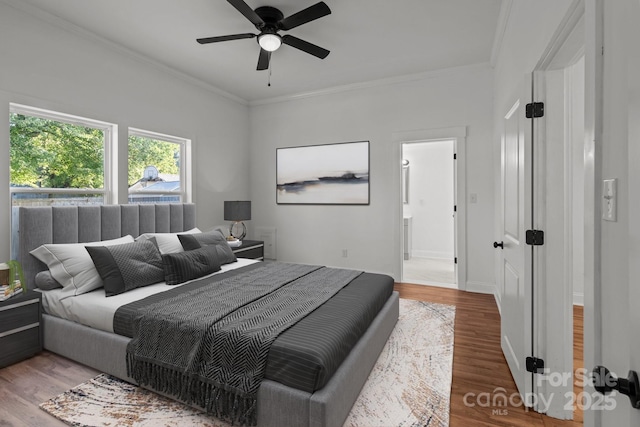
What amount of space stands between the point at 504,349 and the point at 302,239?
3.41m

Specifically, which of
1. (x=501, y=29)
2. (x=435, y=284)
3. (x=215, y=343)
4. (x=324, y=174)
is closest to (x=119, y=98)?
(x=324, y=174)

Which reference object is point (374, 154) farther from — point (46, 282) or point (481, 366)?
point (46, 282)

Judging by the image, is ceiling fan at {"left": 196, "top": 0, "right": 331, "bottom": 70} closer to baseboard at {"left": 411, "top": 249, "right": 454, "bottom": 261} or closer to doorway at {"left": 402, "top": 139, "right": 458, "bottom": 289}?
doorway at {"left": 402, "top": 139, "right": 458, "bottom": 289}

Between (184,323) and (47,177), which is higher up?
(47,177)

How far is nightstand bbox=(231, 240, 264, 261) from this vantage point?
4.43 metres

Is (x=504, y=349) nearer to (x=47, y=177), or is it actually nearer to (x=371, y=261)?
(x=371, y=261)

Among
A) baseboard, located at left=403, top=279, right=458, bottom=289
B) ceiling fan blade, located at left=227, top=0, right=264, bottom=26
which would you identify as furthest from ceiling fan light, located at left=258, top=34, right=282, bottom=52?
baseboard, located at left=403, top=279, right=458, bottom=289

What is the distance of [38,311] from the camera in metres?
2.54

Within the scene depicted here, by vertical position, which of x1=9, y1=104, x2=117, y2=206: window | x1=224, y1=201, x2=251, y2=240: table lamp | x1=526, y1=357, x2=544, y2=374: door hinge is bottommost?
x1=526, y1=357, x2=544, y2=374: door hinge

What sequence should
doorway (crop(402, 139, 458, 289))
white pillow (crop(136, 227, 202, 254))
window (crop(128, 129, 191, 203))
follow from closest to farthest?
1. white pillow (crop(136, 227, 202, 254))
2. window (crop(128, 129, 191, 203))
3. doorway (crop(402, 139, 458, 289))

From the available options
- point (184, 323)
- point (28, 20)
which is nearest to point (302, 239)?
Answer: point (184, 323)

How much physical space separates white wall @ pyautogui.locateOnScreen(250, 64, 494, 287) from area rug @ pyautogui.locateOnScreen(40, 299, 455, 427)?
2272 mm

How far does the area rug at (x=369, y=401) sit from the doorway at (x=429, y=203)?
405 centimetres

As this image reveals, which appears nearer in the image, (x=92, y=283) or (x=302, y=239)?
(x=92, y=283)
